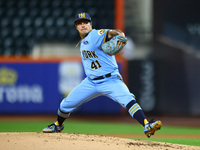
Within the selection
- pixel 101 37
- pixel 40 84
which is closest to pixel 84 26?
pixel 101 37

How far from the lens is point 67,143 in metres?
4.32

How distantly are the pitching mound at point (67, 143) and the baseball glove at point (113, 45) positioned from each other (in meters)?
1.04

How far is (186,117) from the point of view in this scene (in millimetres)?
10312

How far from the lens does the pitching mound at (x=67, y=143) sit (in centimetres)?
415

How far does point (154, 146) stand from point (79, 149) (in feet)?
3.11

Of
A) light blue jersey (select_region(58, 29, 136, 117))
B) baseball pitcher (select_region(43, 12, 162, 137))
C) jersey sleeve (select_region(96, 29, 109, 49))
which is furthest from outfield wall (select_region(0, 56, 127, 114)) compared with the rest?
jersey sleeve (select_region(96, 29, 109, 49))

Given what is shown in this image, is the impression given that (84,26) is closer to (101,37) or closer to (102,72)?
(101,37)

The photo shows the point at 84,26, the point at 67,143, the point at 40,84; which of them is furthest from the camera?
the point at 40,84

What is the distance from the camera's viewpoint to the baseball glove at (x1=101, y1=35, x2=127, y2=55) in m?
4.48

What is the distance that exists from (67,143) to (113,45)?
47.4 inches

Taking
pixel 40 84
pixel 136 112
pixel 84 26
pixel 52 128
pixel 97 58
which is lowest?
pixel 40 84

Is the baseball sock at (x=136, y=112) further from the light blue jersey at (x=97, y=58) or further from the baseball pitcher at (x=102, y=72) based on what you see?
the light blue jersey at (x=97, y=58)

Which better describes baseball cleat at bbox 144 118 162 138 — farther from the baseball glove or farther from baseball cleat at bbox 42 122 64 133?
baseball cleat at bbox 42 122 64 133

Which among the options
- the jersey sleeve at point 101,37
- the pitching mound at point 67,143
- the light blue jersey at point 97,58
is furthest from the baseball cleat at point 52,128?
the jersey sleeve at point 101,37
